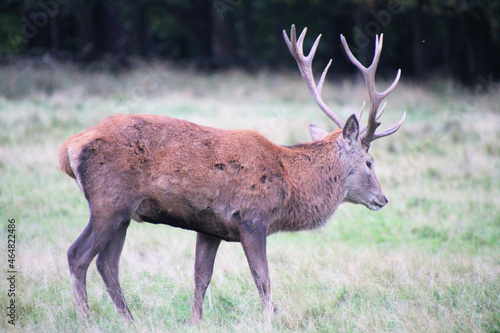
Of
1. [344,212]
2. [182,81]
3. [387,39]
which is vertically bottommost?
[344,212]

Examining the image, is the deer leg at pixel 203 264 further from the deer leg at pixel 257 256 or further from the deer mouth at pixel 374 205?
the deer mouth at pixel 374 205

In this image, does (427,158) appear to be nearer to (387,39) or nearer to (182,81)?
(182,81)

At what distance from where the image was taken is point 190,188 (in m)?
4.97

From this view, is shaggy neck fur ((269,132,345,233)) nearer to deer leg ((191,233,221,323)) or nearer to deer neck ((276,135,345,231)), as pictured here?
deer neck ((276,135,345,231))

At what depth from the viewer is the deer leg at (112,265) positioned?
5.20m

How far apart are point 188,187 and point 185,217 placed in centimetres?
26

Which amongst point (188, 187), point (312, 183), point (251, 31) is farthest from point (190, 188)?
point (251, 31)

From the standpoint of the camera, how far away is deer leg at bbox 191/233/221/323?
5.40 meters

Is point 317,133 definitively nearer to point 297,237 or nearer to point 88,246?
point 297,237

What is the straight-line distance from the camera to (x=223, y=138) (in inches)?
209

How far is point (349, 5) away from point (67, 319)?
18.7 m

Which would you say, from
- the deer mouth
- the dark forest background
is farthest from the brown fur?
the dark forest background

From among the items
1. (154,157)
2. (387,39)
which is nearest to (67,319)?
(154,157)

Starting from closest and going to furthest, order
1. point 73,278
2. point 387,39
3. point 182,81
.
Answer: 1. point 73,278
2. point 182,81
3. point 387,39
